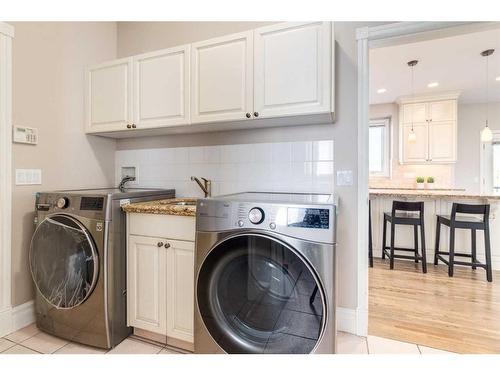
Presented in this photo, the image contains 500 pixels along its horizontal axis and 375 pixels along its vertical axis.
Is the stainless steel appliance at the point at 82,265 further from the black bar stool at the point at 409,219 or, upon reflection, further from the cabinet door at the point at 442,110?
the cabinet door at the point at 442,110

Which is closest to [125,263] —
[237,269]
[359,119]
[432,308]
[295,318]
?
[237,269]

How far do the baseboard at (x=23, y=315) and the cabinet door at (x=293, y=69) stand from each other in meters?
2.16

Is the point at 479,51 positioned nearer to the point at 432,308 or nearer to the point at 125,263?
the point at 432,308

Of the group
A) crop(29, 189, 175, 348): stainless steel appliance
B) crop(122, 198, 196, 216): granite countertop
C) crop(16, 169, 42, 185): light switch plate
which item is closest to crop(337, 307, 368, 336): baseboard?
crop(122, 198, 196, 216): granite countertop

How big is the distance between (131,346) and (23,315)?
35.6 inches

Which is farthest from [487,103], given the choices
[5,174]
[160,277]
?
[5,174]

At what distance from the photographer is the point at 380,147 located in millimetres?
5672

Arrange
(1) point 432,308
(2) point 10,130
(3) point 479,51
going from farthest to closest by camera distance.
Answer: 1. (3) point 479,51
2. (1) point 432,308
3. (2) point 10,130

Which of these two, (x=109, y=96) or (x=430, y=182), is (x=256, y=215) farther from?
(x=430, y=182)

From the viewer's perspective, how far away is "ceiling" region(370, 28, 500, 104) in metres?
3.11

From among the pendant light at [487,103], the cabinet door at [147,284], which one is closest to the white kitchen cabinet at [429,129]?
the pendant light at [487,103]

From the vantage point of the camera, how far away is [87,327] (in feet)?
5.62

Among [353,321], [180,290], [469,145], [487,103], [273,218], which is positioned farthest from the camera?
[469,145]
